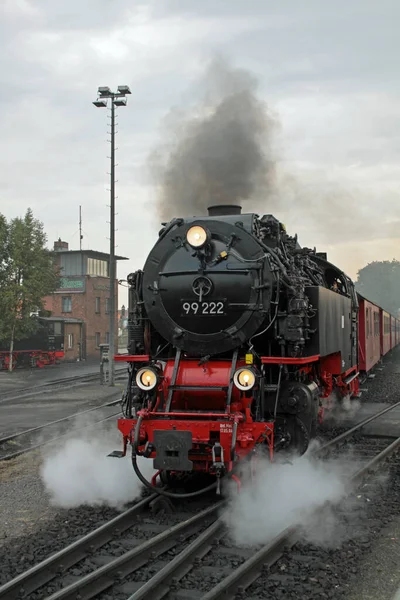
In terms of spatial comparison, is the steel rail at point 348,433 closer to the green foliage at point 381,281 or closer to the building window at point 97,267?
the building window at point 97,267

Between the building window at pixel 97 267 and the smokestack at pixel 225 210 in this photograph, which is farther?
the building window at pixel 97 267

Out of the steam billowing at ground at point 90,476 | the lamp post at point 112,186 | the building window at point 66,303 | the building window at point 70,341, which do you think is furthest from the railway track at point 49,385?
the building window at point 66,303

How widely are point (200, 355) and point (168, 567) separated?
270 centimetres

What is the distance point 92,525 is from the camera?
5473 mm

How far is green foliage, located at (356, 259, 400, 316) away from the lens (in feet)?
379

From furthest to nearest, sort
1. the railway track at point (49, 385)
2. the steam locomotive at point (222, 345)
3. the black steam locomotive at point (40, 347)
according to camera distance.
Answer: the black steam locomotive at point (40, 347), the railway track at point (49, 385), the steam locomotive at point (222, 345)

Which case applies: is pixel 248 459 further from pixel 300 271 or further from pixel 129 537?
pixel 300 271

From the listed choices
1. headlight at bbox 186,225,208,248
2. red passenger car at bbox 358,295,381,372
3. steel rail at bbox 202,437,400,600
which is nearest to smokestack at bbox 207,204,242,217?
headlight at bbox 186,225,208,248

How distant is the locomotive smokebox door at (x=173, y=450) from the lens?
5582 millimetres

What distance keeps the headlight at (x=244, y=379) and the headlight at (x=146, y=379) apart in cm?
88

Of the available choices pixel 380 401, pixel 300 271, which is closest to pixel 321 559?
pixel 300 271

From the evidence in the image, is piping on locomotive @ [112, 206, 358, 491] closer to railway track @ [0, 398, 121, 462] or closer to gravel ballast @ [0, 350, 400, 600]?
gravel ballast @ [0, 350, 400, 600]

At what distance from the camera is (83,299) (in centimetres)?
3766

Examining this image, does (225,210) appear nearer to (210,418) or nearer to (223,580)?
(210,418)
